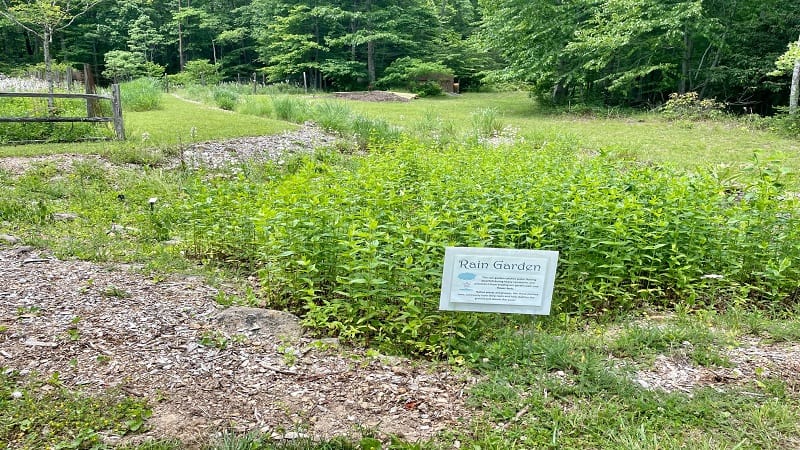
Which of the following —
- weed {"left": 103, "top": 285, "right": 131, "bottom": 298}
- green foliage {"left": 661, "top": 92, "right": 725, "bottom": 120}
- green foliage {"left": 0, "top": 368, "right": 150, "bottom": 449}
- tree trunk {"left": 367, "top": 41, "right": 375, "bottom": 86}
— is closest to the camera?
green foliage {"left": 0, "top": 368, "right": 150, "bottom": 449}

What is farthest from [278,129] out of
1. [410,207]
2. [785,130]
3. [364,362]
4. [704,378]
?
[785,130]

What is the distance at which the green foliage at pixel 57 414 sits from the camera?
2.31 metres

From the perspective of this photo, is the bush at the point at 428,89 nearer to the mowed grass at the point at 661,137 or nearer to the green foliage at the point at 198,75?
the mowed grass at the point at 661,137

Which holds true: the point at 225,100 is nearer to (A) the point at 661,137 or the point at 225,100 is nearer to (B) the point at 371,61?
(A) the point at 661,137

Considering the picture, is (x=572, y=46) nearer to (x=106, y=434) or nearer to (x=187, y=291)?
(x=187, y=291)

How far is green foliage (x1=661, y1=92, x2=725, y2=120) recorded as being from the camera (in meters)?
14.6

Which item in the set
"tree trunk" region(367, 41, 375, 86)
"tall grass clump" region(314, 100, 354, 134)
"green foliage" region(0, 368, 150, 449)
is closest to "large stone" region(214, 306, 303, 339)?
"green foliage" region(0, 368, 150, 449)

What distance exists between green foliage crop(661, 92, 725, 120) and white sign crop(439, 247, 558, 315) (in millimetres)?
13946

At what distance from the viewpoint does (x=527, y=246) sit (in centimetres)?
414

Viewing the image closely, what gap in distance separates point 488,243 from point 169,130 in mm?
8805

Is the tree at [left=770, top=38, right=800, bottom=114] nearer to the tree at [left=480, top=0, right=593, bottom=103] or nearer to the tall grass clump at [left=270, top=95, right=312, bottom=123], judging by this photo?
the tree at [left=480, top=0, right=593, bottom=103]

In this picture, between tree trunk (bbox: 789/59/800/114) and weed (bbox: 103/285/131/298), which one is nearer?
weed (bbox: 103/285/131/298)

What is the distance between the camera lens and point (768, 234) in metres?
4.27

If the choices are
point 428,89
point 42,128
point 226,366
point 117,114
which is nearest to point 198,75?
point 428,89
